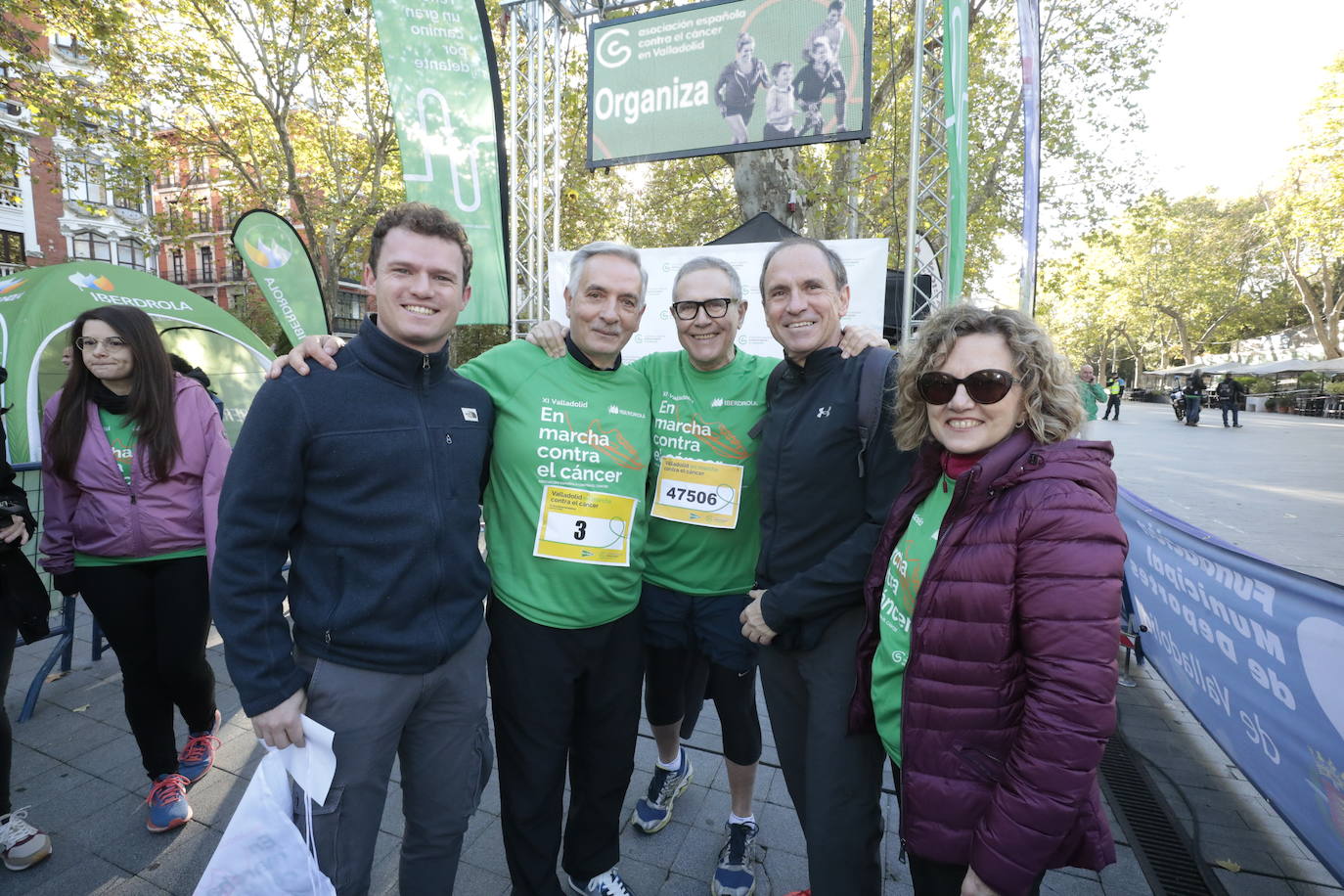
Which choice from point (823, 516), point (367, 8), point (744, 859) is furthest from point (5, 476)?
point (367, 8)

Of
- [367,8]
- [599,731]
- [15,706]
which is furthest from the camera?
[367,8]

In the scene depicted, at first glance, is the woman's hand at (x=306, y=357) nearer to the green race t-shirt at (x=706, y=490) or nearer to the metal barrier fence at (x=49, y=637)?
the green race t-shirt at (x=706, y=490)

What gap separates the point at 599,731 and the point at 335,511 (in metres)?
1.07

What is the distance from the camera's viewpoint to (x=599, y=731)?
6.75ft

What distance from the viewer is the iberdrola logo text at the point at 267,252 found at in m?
7.25

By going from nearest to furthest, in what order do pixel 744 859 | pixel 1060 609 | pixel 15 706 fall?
pixel 1060 609, pixel 744 859, pixel 15 706

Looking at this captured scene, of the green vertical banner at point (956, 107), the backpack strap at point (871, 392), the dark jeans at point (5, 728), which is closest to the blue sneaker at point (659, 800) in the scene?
the backpack strap at point (871, 392)

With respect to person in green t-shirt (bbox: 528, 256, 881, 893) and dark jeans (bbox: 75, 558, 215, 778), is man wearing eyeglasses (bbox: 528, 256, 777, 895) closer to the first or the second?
person in green t-shirt (bbox: 528, 256, 881, 893)

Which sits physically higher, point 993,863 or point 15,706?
point 993,863

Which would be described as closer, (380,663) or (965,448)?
(965,448)

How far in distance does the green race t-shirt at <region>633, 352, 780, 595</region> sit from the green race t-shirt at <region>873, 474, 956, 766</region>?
26.1 inches

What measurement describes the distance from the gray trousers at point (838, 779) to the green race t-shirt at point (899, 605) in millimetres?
155

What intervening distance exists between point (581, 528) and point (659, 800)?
1.38 m

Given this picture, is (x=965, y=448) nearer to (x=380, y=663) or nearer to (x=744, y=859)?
(x=380, y=663)
